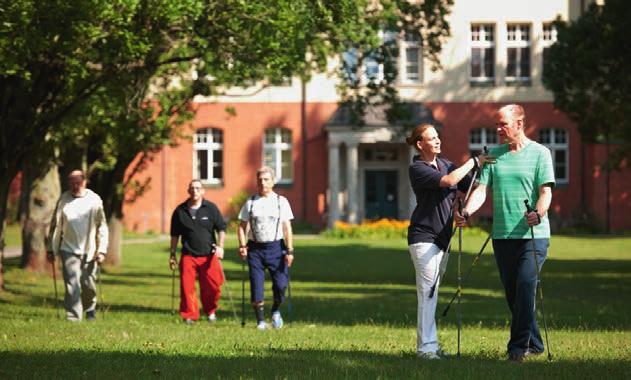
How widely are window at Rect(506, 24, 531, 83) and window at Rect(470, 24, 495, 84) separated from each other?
60 centimetres

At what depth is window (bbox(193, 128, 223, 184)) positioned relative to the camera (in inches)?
1906

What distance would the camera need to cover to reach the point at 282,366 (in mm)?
9320

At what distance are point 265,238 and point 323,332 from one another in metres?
1.80

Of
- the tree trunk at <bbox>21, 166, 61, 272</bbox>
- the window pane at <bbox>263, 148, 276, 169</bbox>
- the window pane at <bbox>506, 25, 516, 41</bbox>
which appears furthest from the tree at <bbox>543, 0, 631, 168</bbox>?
the window pane at <bbox>263, 148, 276, 169</bbox>

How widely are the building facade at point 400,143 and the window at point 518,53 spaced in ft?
0.12

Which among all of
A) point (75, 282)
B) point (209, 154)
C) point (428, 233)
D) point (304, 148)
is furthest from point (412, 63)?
point (428, 233)

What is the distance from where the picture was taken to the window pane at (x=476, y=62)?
48.1 meters

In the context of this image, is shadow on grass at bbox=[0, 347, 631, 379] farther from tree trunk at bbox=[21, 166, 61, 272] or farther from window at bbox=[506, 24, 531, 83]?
window at bbox=[506, 24, 531, 83]

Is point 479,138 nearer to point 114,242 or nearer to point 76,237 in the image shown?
point 114,242

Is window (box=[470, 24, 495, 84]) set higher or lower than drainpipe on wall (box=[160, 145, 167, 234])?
higher

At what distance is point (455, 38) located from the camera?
4781cm

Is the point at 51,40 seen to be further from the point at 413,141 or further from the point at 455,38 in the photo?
the point at 455,38

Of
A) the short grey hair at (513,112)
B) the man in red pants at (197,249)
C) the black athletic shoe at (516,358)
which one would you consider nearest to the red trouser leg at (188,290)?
the man in red pants at (197,249)

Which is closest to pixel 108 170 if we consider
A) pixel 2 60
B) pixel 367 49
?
pixel 367 49
